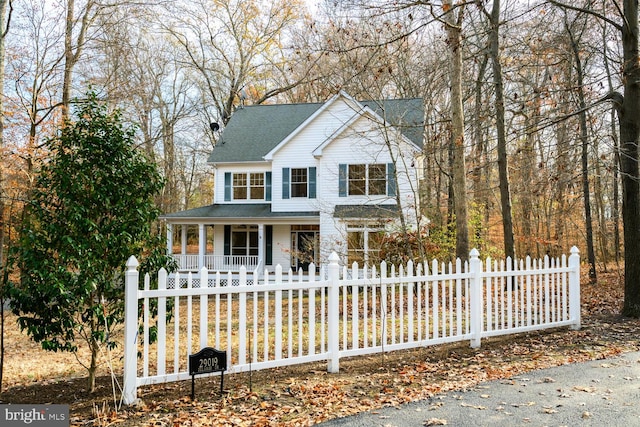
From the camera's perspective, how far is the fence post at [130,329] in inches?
172

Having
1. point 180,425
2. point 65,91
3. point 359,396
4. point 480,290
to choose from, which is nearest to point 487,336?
point 480,290

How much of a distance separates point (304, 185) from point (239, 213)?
3095 millimetres

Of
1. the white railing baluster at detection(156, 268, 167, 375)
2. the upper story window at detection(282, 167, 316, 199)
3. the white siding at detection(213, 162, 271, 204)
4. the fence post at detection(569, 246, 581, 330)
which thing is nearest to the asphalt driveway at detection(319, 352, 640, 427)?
the white railing baluster at detection(156, 268, 167, 375)

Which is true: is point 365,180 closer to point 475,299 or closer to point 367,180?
point 367,180

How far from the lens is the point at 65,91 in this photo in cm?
1644

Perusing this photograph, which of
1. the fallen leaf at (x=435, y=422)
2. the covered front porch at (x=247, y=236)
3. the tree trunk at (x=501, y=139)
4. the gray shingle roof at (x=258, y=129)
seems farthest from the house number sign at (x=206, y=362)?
the gray shingle roof at (x=258, y=129)

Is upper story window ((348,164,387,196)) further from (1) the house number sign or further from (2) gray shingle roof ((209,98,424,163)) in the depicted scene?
(1) the house number sign

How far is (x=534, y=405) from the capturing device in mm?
4355

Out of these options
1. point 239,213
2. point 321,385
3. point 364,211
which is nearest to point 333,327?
point 321,385

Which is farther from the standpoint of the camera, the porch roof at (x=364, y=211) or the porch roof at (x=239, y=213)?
the porch roof at (x=239, y=213)

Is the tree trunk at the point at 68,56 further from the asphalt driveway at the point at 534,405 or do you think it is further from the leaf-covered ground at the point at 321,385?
Answer: the asphalt driveway at the point at 534,405

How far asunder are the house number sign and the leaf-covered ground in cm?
28

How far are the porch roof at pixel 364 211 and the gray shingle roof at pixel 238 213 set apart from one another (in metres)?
1.66

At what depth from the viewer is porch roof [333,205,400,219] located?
1585 cm
